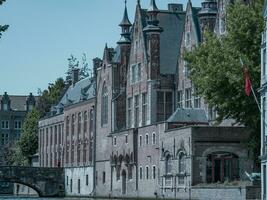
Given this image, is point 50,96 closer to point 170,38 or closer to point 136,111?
point 136,111

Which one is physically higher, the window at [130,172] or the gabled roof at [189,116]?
the gabled roof at [189,116]

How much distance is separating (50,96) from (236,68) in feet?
311

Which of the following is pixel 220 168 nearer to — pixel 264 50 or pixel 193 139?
pixel 193 139

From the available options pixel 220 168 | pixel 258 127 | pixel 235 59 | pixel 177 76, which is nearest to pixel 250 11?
pixel 235 59

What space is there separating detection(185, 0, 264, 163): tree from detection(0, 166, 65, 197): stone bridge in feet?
174

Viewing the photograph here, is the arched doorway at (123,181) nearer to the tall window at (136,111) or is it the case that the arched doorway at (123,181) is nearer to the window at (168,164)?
the tall window at (136,111)

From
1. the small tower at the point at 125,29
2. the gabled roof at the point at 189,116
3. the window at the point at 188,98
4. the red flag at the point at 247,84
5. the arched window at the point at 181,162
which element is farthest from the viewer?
the small tower at the point at 125,29

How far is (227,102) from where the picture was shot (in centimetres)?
7062

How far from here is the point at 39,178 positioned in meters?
125

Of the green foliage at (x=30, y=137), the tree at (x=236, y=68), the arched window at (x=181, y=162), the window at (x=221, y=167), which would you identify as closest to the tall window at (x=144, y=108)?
the arched window at (x=181, y=162)

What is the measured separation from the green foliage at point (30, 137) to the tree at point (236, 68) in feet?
289

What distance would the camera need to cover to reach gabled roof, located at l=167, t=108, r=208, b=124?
88.1 metres

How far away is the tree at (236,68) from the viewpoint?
7006 centimetres

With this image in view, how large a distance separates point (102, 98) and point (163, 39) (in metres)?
15.4
